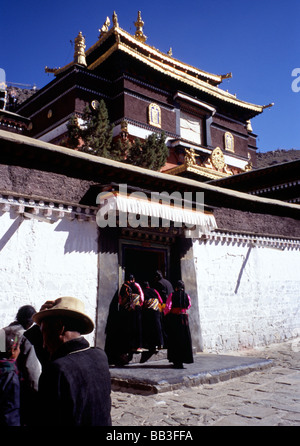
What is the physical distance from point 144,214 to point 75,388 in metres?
4.95

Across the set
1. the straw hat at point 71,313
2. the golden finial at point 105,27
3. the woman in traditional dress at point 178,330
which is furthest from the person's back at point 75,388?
the golden finial at point 105,27

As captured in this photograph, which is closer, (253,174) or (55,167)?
(55,167)

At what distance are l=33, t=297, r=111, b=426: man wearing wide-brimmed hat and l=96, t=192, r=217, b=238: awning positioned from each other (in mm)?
4299

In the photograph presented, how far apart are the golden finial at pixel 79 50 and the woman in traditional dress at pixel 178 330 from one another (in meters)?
17.4

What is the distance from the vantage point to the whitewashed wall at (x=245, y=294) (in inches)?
317

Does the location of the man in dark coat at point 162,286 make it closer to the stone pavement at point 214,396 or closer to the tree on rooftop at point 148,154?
the stone pavement at point 214,396

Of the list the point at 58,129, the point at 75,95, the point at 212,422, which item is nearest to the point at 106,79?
the point at 75,95

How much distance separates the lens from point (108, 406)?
184cm

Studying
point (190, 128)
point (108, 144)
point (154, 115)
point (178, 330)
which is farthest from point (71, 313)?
point (190, 128)

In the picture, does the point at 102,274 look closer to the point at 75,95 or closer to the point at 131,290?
the point at 131,290

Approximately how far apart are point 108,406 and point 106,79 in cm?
1979

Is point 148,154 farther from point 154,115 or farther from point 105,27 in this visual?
point 105,27

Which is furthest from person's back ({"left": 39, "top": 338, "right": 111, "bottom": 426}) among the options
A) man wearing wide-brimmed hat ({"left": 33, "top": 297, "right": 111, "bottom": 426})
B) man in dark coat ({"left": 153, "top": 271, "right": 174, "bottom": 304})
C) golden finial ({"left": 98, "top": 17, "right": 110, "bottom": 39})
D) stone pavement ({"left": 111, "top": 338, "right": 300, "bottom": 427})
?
golden finial ({"left": 98, "top": 17, "right": 110, "bottom": 39})

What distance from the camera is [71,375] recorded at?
5.37 ft
